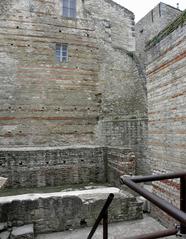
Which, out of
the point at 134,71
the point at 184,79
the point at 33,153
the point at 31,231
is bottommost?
the point at 31,231

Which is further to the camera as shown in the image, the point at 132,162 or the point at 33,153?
the point at 33,153

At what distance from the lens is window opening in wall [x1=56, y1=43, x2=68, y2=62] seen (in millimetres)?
12493

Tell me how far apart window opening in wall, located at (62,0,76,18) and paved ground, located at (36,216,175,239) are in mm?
11490

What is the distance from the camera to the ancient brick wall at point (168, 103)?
177 inches

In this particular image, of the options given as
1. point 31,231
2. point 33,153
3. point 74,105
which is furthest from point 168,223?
point 74,105

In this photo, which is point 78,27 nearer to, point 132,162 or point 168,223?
point 132,162

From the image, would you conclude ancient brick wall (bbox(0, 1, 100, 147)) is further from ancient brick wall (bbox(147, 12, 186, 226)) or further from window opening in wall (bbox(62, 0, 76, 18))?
ancient brick wall (bbox(147, 12, 186, 226))

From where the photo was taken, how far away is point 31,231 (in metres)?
4.50

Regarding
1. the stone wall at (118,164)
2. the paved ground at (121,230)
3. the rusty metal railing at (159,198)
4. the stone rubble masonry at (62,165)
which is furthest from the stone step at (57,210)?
the rusty metal railing at (159,198)

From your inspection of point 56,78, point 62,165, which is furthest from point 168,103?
point 56,78

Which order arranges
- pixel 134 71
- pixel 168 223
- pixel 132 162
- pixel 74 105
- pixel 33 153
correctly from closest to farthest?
pixel 168 223
pixel 132 162
pixel 33 153
pixel 74 105
pixel 134 71

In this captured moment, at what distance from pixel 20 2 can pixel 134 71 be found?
7654 millimetres

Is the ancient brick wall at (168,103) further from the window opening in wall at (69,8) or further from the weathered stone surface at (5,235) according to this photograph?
the window opening in wall at (69,8)

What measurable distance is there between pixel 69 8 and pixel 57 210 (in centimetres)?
1156
